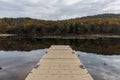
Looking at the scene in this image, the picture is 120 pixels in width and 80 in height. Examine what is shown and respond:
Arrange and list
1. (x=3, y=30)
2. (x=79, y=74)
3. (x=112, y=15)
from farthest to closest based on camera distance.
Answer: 1. (x=112, y=15)
2. (x=3, y=30)
3. (x=79, y=74)

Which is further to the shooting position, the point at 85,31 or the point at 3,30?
the point at 3,30

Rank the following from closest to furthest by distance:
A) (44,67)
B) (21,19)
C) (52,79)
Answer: (52,79)
(44,67)
(21,19)

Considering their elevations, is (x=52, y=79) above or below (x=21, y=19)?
below

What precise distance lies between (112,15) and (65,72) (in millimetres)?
179749

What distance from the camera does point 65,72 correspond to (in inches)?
485

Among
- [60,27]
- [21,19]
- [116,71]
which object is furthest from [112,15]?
[116,71]

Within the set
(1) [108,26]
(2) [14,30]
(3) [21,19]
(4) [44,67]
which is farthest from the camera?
(3) [21,19]

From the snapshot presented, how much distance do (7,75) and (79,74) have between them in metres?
5.00


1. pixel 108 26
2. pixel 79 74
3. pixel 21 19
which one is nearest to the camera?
pixel 79 74

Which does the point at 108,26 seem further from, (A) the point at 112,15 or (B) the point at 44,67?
(B) the point at 44,67

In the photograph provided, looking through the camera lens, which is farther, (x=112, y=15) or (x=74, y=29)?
(x=112, y=15)

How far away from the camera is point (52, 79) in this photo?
35.2ft

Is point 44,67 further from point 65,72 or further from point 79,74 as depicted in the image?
point 79,74

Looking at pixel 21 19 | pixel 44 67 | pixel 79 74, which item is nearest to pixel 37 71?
pixel 44 67
